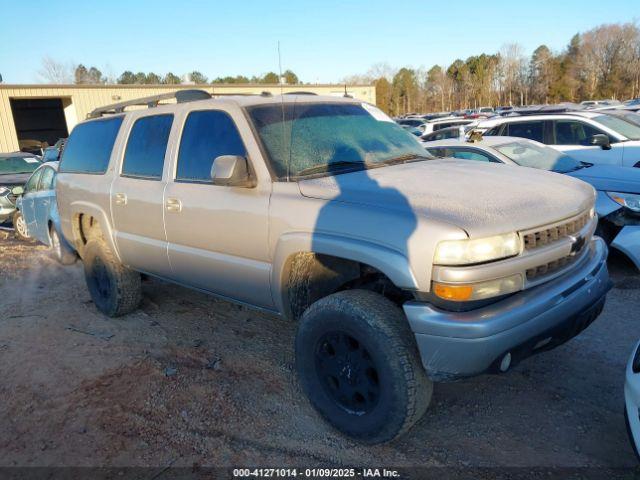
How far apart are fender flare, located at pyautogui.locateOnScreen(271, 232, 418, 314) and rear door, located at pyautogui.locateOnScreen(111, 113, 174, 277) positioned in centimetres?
134

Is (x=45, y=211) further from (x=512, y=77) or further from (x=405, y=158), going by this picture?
(x=512, y=77)

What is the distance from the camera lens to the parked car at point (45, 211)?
745 cm

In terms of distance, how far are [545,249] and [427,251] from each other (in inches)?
27.5

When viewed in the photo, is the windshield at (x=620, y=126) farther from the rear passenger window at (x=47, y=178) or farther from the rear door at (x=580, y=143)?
the rear passenger window at (x=47, y=178)

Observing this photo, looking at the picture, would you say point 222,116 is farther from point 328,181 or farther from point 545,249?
point 545,249

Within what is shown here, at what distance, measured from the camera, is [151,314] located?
17.0 feet

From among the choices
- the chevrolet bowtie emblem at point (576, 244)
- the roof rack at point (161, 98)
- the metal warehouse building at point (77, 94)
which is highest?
the metal warehouse building at point (77, 94)

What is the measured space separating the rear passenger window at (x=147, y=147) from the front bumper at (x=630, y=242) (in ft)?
14.6

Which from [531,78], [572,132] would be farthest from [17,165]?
[531,78]

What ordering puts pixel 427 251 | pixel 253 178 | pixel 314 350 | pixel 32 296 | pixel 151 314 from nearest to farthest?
pixel 427 251, pixel 314 350, pixel 253 178, pixel 151 314, pixel 32 296

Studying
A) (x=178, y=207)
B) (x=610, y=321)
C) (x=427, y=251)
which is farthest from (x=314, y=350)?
(x=610, y=321)

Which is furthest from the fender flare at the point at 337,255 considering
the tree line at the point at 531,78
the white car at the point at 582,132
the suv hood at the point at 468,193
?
the tree line at the point at 531,78

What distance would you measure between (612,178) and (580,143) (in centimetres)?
336

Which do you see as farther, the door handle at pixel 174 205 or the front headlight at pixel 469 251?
the door handle at pixel 174 205
